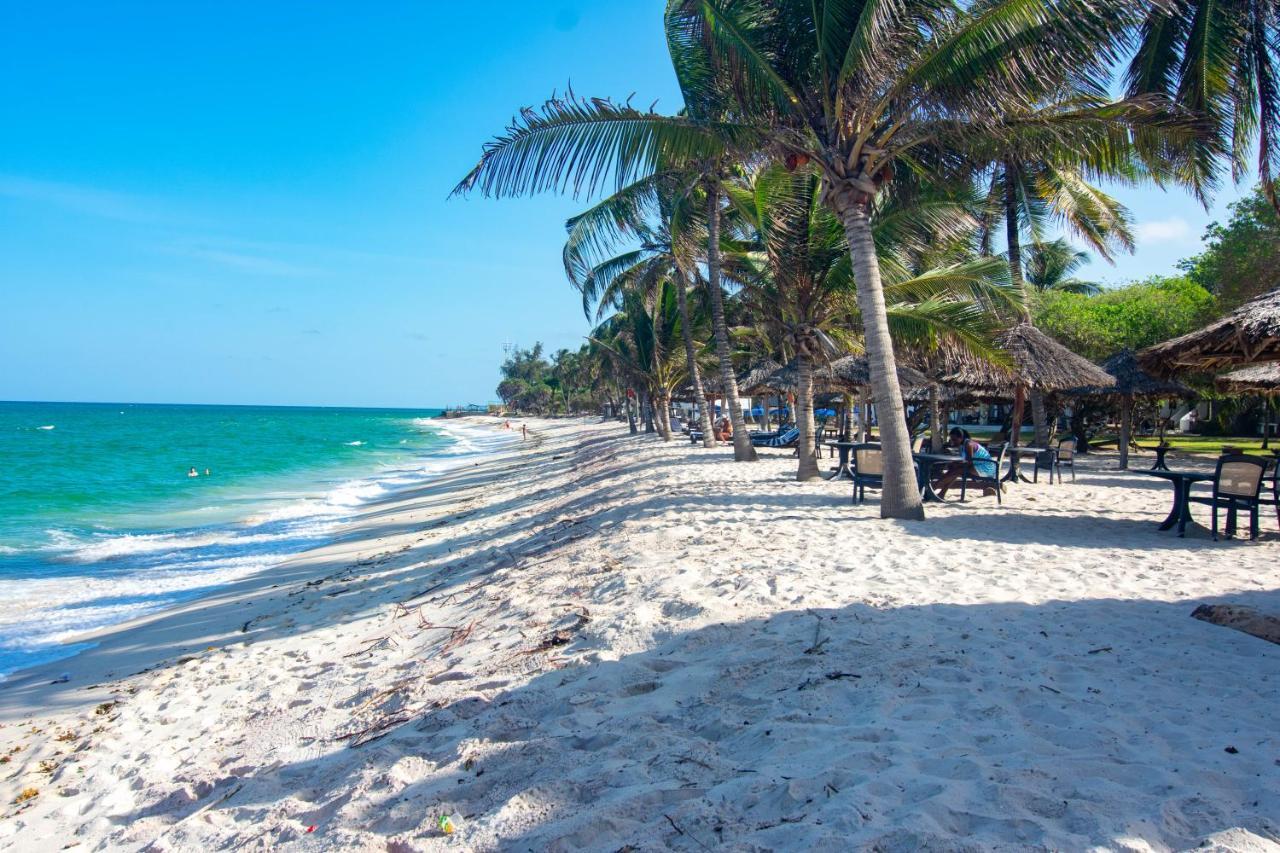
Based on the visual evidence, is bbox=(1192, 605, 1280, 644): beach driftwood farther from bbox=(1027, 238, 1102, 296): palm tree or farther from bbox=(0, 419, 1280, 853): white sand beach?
bbox=(1027, 238, 1102, 296): palm tree

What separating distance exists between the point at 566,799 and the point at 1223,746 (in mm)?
2324

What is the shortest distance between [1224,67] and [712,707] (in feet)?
34.7

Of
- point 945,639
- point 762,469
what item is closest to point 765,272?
point 762,469

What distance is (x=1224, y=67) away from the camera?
8.82 m

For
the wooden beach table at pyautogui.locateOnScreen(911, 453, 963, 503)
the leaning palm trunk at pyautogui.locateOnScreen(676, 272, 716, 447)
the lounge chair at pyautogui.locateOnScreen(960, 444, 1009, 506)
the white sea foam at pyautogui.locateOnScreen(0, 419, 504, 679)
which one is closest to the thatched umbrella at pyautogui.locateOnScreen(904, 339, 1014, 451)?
the lounge chair at pyautogui.locateOnScreen(960, 444, 1009, 506)

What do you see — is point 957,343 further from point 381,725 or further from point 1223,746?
point 381,725

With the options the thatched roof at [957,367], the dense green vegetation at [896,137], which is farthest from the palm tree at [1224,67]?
the thatched roof at [957,367]

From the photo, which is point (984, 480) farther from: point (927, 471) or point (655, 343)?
point (655, 343)

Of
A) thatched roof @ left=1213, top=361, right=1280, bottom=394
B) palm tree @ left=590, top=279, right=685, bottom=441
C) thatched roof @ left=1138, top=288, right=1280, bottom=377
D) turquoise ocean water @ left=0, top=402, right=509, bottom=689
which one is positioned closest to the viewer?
thatched roof @ left=1138, top=288, right=1280, bottom=377

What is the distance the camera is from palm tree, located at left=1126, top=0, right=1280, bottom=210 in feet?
28.9

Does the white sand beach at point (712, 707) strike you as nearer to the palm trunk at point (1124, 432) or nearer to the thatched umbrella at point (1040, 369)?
the thatched umbrella at point (1040, 369)

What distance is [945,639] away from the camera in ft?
12.2

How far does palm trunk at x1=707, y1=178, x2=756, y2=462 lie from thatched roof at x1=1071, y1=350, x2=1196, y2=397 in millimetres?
7186

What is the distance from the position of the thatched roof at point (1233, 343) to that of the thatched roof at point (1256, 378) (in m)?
6.60
